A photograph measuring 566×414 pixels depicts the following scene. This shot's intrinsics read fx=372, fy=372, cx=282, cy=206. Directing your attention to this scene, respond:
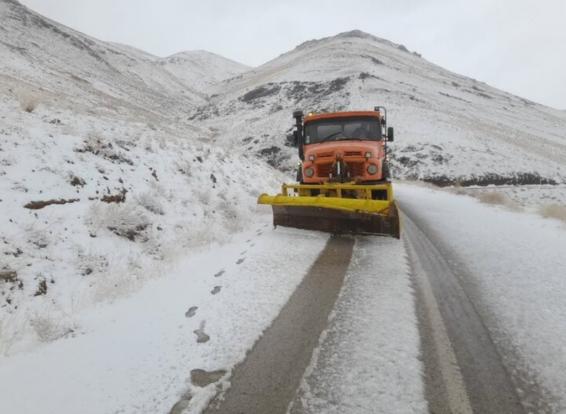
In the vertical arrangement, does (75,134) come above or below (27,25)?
below

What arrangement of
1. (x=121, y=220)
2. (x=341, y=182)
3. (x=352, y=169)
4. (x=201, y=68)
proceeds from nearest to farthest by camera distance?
(x=121, y=220) → (x=341, y=182) → (x=352, y=169) → (x=201, y=68)

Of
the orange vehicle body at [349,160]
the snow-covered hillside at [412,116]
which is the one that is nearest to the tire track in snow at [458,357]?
the orange vehicle body at [349,160]

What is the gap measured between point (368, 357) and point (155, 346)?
1901mm

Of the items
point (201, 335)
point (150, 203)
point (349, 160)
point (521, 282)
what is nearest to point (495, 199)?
point (349, 160)

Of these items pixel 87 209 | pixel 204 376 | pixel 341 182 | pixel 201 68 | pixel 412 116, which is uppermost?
pixel 201 68

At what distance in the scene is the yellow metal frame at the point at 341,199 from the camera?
6.79m

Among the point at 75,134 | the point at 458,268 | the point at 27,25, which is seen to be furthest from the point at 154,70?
the point at 458,268

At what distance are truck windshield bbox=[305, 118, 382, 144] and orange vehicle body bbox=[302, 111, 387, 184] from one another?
0.23 meters

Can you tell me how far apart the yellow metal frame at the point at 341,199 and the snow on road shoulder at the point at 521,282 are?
1.58 meters

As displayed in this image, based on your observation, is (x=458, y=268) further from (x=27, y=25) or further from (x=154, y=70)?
(x=154, y=70)

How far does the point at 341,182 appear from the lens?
8516 mm

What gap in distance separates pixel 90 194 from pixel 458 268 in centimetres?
597

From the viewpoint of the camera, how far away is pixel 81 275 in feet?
15.0

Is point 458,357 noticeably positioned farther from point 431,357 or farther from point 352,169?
point 352,169
